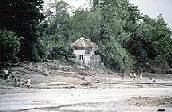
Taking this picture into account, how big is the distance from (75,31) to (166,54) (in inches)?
967

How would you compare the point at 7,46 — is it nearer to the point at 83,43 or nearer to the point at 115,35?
the point at 83,43

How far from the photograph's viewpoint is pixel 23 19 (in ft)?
182

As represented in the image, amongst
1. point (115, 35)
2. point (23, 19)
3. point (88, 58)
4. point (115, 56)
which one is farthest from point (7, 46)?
point (115, 35)

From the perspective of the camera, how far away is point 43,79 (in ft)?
179

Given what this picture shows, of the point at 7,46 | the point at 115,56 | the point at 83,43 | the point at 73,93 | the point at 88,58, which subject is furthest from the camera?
the point at 88,58

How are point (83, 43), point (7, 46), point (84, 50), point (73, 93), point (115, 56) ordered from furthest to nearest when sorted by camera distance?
point (84, 50) → point (83, 43) → point (115, 56) → point (7, 46) → point (73, 93)

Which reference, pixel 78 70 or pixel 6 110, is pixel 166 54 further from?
pixel 6 110

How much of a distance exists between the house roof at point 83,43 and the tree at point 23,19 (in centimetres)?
2741

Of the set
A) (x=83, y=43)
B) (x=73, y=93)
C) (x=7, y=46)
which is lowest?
(x=73, y=93)

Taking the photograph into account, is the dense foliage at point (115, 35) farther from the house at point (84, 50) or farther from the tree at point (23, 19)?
the tree at point (23, 19)

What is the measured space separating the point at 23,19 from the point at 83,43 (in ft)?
105

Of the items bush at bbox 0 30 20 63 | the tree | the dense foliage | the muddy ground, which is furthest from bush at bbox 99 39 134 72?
bush at bbox 0 30 20 63

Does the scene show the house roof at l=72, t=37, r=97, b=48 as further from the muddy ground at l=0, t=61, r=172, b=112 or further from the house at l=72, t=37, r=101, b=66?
the muddy ground at l=0, t=61, r=172, b=112

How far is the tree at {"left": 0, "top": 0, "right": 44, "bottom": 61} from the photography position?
54.3 meters
